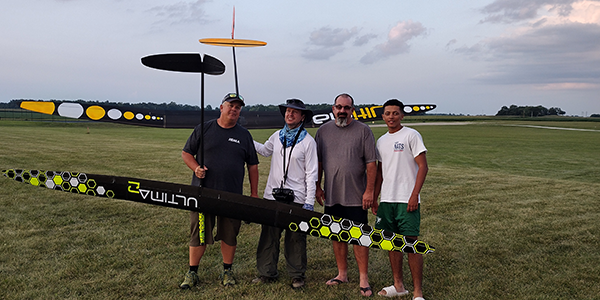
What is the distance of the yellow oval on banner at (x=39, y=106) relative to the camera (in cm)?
659

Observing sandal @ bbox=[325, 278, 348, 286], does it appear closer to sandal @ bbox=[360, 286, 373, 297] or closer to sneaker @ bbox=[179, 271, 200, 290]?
sandal @ bbox=[360, 286, 373, 297]

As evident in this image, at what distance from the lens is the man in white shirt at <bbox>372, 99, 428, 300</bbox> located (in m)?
3.42

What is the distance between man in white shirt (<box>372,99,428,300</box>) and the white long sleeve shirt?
648 mm

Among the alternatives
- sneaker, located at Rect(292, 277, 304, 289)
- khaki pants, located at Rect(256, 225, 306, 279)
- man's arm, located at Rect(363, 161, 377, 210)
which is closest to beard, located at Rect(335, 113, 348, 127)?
man's arm, located at Rect(363, 161, 377, 210)

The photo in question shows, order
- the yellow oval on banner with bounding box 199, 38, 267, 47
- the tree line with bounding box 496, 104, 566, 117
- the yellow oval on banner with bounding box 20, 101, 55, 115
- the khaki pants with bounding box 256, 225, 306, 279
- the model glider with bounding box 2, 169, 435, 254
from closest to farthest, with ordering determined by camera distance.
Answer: the model glider with bounding box 2, 169, 435, 254, the khaki pants with bounding box 256, 225, 306, 279, the yellow oval on banner with bounding box 20, 101, 55, 115, the yellow oval on banner with bounding box 199, 38, 267, 47, the tree line with bounding box 496, 104, 566, 117

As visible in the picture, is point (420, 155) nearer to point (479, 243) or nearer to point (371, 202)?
point (371, 202)

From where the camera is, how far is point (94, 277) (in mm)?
3848

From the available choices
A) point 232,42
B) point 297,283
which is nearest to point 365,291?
point 297,283

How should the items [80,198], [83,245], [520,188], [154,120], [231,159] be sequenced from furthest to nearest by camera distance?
[520,188]
[154,120]
[80,198]
[83,245]
[231,159]

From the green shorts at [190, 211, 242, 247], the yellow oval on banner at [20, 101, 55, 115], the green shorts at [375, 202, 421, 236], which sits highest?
the yellow oval on banner at [20, 101, 55, 115]

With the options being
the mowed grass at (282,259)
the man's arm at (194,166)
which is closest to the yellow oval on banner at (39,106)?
the mowed grass at (282,259)

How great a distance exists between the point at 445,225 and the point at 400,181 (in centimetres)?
293

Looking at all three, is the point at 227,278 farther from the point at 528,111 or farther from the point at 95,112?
the point at 528,111

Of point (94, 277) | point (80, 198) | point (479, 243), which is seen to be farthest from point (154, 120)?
point (479, 243)
